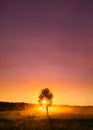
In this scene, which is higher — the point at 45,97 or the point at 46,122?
the point at 45,97

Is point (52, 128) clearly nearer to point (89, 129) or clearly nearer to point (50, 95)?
point (89, 129)

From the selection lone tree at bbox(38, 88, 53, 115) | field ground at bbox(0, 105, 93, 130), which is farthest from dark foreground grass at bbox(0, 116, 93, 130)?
lone tree at bbox(38, 88, 53, 115)

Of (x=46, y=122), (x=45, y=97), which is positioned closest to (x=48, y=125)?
(x=46, y=122)

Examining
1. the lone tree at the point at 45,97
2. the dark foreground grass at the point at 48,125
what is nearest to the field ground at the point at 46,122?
the dark foreground grass at the point at 48,125

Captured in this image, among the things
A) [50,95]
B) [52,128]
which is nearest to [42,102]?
[50,95]

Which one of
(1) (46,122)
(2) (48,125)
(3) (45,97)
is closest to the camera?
(2) (48,125)

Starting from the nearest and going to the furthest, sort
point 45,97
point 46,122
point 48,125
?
1. point 48,125
2. point 46,122
3. point 45,97

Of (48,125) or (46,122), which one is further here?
(46,122)

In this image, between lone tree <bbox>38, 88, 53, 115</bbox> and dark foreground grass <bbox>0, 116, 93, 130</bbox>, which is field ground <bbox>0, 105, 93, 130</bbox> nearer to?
dark foreground grass <bbox>0, 116, 93, 130</bbox>

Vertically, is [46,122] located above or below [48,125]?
above

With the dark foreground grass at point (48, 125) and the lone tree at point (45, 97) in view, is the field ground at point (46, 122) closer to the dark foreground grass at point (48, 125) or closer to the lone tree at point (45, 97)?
the dark foreground grass at point (48, 125)

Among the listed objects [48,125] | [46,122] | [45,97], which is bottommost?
[48,125]

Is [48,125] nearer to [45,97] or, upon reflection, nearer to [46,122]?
[46,122]

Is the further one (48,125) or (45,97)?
(45,97)
